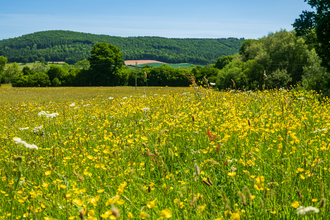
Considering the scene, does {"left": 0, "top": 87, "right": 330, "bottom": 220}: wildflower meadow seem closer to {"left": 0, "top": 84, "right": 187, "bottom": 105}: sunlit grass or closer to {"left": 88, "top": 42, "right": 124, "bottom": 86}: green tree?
{"left": 0, "top": 84, "right": 187, "bottom": 105}: sunlit grass

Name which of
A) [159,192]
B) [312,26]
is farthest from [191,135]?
[312,26]

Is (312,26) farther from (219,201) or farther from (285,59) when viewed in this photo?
(285,59)

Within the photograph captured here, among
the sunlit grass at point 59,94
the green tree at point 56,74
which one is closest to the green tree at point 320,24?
the sunlit grass at point 59,94

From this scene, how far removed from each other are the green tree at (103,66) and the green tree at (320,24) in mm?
72036

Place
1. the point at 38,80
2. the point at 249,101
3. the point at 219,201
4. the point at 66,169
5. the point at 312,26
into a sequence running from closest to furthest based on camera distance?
the point at 219,201 < the point at 66,169 < the point at 249,101 < the point at 312,26 < the point at 38,80

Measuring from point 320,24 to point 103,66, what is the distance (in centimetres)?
7457

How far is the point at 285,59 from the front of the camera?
41.0 meters

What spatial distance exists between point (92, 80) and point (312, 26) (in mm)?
77767

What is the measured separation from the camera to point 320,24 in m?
13.3

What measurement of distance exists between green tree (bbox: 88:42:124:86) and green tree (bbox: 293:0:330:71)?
72.0 metres

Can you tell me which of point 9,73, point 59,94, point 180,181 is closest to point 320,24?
point 180,181

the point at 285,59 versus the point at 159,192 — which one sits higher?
the point at 285,59

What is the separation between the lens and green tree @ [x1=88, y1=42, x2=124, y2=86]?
3155 inches

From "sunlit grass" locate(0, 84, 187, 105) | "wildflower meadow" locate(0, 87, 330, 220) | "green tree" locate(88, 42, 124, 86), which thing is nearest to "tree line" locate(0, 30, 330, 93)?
"green tree" locate(88, 42, 124, 86)
